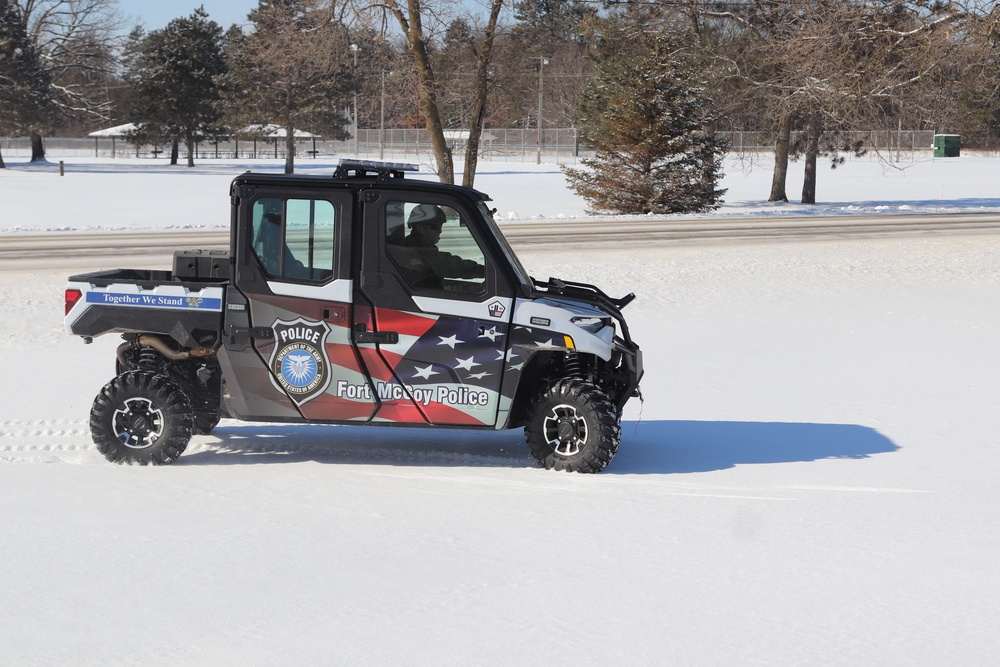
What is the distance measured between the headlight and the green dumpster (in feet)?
261

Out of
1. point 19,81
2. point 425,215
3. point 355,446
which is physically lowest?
point 355,446

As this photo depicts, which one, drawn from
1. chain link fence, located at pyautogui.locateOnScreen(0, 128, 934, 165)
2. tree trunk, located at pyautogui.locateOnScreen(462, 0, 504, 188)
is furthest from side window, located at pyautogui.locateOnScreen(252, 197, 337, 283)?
chain link fence, located at pyautogui.locateOnScreen(0, 128, 934, 165)

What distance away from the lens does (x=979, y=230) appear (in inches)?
1074

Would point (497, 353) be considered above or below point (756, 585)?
above

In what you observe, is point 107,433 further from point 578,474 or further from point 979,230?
point 979,230

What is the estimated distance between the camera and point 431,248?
726cm

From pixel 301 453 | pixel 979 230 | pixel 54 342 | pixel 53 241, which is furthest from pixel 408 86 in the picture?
pixel 301 453

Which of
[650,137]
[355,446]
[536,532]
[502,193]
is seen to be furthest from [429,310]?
[502,193]

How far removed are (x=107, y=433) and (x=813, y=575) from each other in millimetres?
4417

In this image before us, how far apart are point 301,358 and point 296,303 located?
0.35m

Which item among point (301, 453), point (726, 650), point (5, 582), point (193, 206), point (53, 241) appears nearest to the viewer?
point (726, 650)

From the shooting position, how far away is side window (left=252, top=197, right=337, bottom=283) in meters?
7.22

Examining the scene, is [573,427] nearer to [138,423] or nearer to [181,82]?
[138,423]

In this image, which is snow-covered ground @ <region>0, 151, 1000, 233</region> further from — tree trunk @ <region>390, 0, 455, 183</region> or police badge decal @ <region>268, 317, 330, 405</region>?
police badge decal @ <region>268, 317, 330, 405</region>
